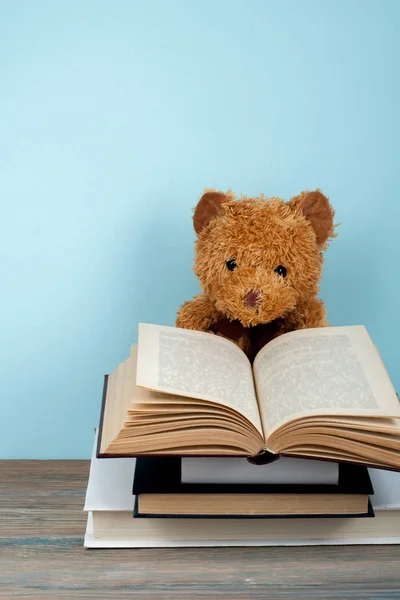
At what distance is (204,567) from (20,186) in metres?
0.63

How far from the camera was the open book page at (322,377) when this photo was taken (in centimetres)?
78

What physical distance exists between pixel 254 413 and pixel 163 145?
496 millimetres

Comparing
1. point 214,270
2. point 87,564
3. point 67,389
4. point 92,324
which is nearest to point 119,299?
point 92,324

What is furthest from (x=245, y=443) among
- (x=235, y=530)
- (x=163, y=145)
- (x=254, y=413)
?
(x=163, y=145)

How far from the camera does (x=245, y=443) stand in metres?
0.78

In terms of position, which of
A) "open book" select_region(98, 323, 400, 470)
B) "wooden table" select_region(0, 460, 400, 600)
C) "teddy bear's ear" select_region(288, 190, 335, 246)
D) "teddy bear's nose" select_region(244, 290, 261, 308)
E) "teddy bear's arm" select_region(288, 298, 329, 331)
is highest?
"teddy bear's ear" select_region(288, 190, 335, 246)

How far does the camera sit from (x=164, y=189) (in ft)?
3.71

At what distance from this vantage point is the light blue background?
1.07 metres

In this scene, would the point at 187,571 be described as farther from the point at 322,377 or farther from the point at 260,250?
the point at 260,250

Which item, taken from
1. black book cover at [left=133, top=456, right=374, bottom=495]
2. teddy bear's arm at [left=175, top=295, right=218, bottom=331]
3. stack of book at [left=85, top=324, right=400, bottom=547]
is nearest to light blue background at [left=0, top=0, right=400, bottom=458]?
teddy bear's arm at [left=175, top=295, right=218, bottom=331]

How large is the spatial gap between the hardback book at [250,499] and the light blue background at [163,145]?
0.42 m

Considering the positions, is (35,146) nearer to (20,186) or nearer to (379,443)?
(20,186)

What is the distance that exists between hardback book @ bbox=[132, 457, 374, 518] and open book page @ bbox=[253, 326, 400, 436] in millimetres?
90

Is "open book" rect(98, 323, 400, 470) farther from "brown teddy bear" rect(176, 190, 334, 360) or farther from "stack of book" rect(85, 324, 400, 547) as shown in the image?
"brown teddy bear" rect(176, 190, 334, 360)
